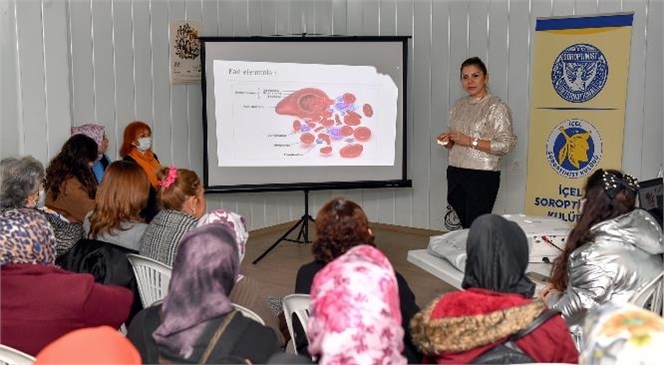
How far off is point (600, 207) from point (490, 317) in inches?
40.0

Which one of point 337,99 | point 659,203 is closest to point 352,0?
point 337,99

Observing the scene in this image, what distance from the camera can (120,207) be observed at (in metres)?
3.08

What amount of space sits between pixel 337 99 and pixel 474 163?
108cm

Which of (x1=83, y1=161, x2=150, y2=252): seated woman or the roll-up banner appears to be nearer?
(x1=83, y1=161, x2=150, y2=252): seated woman

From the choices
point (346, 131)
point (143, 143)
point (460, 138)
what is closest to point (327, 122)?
point (346, 131)

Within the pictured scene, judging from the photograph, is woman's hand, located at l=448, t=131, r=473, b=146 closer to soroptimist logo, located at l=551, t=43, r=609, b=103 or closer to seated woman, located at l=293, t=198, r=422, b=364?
soroptimist logo, located at l=551, t=43, r=609, b=103

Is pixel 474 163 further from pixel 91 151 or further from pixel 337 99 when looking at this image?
pixel 91 151

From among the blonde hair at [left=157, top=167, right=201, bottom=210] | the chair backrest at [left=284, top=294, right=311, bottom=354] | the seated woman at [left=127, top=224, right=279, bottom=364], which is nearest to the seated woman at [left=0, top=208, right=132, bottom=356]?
the seated woman at [left=127, top=224, right=279, bottom=364]

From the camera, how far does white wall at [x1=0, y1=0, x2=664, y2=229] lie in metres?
4.77

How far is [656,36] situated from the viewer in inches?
202

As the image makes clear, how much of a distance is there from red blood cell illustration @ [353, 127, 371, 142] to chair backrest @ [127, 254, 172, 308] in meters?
3.01

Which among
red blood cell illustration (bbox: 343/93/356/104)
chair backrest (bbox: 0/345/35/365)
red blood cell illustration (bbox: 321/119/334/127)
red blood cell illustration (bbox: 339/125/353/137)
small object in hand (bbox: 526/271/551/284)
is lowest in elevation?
chair backrest (bbox: 0/345/35/365)

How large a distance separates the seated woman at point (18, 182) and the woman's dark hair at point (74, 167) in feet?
2.35

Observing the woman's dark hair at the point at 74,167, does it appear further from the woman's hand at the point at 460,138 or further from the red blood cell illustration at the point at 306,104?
the woman's hand at the point at 460,138
